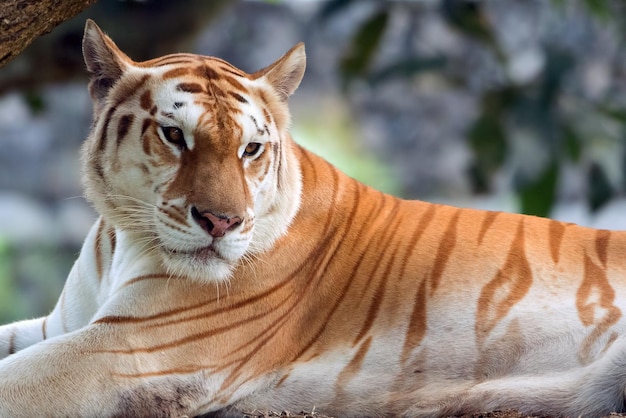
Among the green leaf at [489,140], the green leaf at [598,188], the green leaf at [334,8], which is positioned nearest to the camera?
the green leaf at [489,140]

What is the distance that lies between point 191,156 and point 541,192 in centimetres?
193

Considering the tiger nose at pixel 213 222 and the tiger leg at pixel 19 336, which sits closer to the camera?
the tiger nose at pixel 213 222

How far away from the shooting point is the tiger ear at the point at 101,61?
9.57 feet

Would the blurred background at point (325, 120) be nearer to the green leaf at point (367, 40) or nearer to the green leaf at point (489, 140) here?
the green leaf at point (367, 40)

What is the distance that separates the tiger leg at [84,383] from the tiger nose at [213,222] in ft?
1.43

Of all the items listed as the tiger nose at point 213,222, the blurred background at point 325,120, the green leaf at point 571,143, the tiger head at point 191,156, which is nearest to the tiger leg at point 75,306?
the tiger head at point 191,156

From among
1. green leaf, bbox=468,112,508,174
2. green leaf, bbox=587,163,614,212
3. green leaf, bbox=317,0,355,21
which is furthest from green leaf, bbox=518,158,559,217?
green leaf, bbox=317,0,355,21

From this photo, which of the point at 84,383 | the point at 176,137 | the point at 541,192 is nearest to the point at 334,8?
the point at 541,192

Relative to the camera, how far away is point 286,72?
10.3 feet

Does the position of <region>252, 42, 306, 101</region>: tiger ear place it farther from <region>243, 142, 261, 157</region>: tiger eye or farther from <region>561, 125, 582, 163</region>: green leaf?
<region>561, 125, 582, 163</region>: green leaf

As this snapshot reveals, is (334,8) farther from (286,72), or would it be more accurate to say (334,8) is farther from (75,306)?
(75,306)

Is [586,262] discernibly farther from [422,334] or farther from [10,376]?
[10,376]

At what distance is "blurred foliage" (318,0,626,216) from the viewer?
3.88 metres

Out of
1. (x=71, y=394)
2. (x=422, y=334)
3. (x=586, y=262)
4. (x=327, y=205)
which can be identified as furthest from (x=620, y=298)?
(x=71, y=394)
